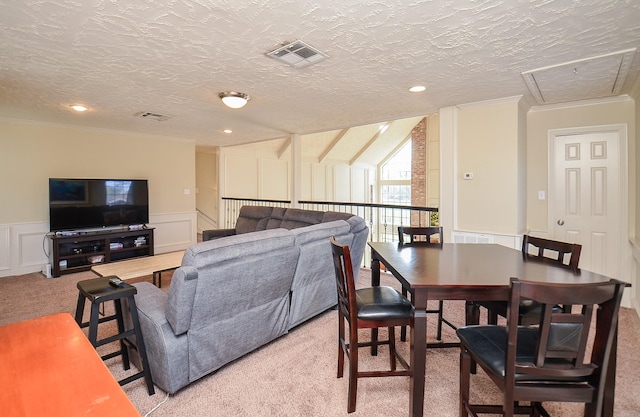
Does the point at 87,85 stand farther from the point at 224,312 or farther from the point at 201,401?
the point at 201,401

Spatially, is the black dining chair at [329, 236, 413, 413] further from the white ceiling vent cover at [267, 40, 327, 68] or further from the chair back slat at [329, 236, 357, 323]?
the white ceiling vent cover at [267, 40, 327, 68]

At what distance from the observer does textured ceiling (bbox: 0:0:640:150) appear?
6.12ft

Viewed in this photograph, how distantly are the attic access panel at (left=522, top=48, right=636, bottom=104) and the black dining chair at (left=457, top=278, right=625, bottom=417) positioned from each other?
92.5 inches

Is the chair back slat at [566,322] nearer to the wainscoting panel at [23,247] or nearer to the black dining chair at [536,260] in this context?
the black dining chair at [536,260]

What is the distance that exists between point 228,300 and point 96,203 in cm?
435

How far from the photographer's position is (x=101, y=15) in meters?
1.91

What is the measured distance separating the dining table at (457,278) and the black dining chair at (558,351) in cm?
25

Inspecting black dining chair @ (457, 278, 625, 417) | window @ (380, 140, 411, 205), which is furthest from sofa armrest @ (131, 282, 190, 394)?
window @ (380, 140, 411, 205)

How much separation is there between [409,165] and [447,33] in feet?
28.5

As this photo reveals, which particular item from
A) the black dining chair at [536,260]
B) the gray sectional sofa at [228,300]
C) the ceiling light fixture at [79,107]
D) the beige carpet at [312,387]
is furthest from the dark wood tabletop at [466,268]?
the ceiling light fixture at [79,107]

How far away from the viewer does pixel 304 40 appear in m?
2.24

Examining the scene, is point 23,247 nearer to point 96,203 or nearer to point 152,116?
point 96,203

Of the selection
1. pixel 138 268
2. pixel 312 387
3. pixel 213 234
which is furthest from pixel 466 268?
pixel 213 234

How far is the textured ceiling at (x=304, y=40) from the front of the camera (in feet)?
6.12
